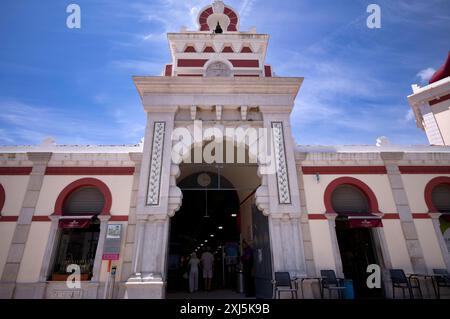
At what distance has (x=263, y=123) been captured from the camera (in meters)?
11.0

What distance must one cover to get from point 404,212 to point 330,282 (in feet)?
13.6

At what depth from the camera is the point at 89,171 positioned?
10367mm

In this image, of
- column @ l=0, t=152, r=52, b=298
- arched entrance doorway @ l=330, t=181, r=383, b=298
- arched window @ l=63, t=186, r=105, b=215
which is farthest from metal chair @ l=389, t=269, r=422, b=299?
column @ l=0, t=152, r=52, b=298

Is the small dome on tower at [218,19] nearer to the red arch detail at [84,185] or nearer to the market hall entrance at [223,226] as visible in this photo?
the market hall entrance at [223,226]

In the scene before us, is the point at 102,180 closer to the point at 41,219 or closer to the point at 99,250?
the point at 41,219

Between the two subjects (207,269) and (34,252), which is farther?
(207,269)

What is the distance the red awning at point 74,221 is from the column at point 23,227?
118 cm

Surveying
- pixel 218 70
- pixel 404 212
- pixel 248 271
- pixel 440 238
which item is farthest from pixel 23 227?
pixel 440 238

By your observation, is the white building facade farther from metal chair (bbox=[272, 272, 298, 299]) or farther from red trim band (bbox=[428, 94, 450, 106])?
red trim band (bbox=[428, 94, 450, 106])

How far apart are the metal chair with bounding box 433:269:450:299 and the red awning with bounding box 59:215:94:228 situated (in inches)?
472

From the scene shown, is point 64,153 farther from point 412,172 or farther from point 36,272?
point 412,172

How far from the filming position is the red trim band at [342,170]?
35.1 ft

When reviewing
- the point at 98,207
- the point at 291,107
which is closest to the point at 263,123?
the point at 291,107

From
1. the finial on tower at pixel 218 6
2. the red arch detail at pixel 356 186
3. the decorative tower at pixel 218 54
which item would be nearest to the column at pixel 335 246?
the red arch detail at pixel 356 186
